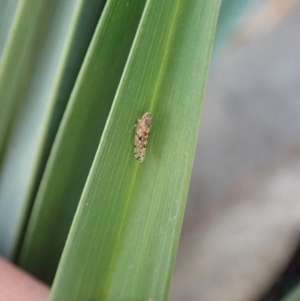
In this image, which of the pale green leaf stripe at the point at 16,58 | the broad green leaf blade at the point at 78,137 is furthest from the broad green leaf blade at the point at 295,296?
the pale green leaf stripe at the point at 16,58

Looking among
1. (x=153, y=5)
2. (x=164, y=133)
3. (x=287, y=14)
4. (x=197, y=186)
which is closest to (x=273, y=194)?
(x=197, y=186)

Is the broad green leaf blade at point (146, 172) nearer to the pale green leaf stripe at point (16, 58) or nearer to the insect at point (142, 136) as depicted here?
the insect at point (142, 136)

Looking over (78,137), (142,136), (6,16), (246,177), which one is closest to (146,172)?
(142,136)

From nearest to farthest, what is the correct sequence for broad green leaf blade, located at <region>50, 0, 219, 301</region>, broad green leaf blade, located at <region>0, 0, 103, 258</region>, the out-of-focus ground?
1. broad green leaf blade, located at <region>50, 0, 219, 301</region>
2. broad green leaf blade, located at <region>0, 0, 103, 258</region>
3. the out-of-focus ground

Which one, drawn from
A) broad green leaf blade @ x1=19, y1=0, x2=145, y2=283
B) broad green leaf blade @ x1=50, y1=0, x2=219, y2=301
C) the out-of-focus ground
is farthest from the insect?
the out-of-focus ground

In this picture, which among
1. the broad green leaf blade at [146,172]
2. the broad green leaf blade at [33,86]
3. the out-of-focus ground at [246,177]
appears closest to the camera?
the broad green leaf blade at [146,172]

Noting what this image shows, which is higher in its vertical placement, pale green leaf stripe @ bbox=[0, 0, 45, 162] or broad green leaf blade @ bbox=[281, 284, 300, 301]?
pale green leaf stripe @ bbox=[0, 0, 45, 162]

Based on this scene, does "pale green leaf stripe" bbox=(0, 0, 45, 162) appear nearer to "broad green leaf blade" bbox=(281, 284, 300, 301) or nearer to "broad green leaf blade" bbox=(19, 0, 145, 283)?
"broad green leaf blade" bbox=(19, 0, 145, 283)
